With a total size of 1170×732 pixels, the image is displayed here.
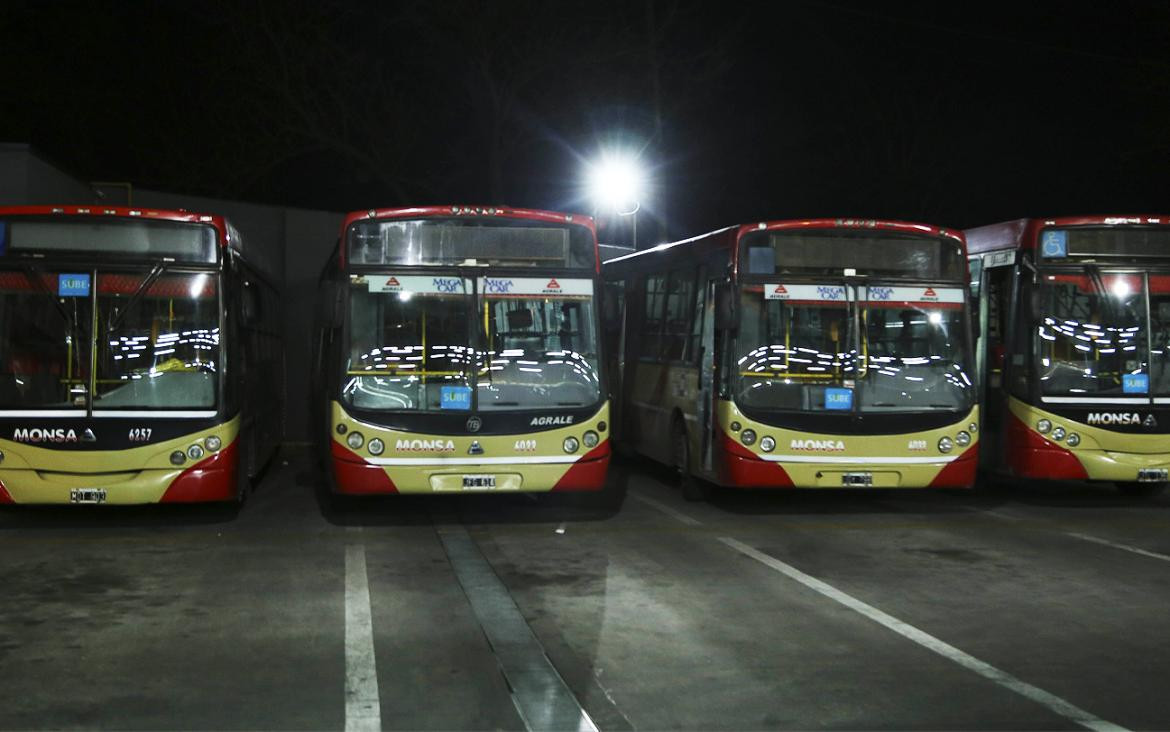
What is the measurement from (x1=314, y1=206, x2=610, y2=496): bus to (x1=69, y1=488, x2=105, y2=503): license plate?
210 centimetres

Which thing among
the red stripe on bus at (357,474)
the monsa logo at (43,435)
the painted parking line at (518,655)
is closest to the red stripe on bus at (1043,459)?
the painted parking line at (518,655)

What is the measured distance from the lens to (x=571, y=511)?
1489 centimetres

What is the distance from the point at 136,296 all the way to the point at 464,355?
10.0ft

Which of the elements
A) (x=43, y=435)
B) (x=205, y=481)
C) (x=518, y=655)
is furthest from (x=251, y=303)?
(x=518, y=655)

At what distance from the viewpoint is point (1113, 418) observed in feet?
49.0

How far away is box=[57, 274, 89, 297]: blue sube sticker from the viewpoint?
1280 cm

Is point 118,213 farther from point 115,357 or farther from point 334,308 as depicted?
point 334,308

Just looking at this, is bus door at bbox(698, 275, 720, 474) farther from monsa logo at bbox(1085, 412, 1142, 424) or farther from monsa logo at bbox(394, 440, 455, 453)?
monsa logo at bbox(1085, 412, 1142, 424)

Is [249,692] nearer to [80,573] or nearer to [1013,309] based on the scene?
[80,573]

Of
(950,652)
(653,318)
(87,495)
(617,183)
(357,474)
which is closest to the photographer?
(950,652)

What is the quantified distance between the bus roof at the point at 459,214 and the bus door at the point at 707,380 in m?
1.98

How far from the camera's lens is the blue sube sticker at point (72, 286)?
504 inches

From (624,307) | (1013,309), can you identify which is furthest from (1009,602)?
(624,307)

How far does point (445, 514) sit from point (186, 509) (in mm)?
2840
